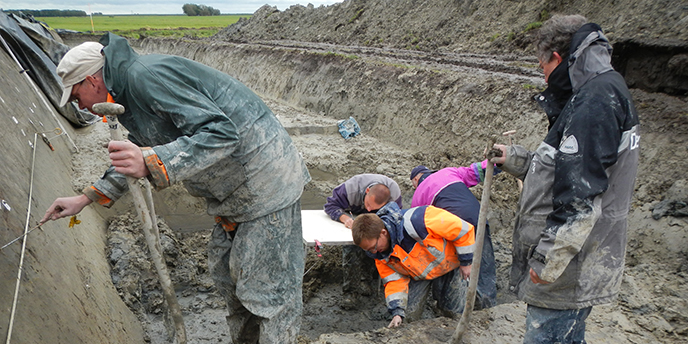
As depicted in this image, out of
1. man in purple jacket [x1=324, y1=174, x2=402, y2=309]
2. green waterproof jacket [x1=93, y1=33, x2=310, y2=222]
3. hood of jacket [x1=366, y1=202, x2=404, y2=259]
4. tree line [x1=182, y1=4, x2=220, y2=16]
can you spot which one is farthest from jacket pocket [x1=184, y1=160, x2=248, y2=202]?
tree line [x1=182, y1=4, x2=220, y2=16]

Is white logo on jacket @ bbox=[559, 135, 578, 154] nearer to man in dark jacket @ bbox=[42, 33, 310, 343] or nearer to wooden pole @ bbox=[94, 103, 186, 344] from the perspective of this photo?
man in dark jacket @ bbox=[42, 33, 310, 343]

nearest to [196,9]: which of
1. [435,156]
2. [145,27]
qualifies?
[145,27]

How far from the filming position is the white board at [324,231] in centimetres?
346

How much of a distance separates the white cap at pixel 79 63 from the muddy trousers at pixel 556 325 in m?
2.28

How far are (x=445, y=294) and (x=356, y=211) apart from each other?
3.98 feet

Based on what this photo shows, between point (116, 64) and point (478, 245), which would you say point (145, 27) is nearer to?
point (116, 64)

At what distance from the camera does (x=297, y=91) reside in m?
11.9

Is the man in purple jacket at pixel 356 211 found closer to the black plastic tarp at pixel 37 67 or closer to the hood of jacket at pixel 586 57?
the hood of jacket at pixel 586 57

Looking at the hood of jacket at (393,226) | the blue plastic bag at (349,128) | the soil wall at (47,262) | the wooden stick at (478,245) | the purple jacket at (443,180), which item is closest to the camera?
the soil wall at (47,262)

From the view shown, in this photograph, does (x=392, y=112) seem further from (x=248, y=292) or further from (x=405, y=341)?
(x=248, y=292)

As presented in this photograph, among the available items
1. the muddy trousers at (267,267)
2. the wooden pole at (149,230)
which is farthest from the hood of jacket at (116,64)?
the muddy trousers at (267,267)

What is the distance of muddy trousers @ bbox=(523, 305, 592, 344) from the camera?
1962 millimetres

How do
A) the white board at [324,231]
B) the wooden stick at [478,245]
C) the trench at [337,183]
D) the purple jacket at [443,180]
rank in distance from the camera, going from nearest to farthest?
the wooden stick at [478,245]
the trench at [337,183]
the white board at [324,231]
the purple jacket at [443,180]

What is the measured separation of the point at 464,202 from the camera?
3.52m
